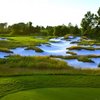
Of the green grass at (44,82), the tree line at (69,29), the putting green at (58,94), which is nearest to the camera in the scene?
the putting green at (58,94)

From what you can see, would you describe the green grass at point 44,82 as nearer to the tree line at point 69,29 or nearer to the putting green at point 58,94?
the putting green at point 58,94

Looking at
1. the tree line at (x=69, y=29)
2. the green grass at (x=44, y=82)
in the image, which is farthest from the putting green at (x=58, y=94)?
the tree line at (x=69, y=29)

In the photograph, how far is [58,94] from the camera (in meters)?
12.8

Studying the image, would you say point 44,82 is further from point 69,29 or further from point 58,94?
point 69,29

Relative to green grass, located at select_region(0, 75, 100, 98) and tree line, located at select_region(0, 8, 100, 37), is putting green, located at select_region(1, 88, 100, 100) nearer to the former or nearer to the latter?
green grass, located at select_region(0, 75, 100, 98)

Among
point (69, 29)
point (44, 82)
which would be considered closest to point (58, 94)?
point (44, 82)

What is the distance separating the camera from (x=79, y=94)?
12922 mm

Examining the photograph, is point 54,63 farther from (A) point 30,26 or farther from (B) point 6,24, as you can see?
(B) point 6,24

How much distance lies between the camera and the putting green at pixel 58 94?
1221 cm

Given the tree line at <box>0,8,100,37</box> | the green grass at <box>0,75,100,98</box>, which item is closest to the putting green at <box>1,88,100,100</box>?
the green grass at <box>0,75,100,98</box>

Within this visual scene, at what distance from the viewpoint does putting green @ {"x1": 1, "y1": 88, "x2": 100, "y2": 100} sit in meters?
12.2

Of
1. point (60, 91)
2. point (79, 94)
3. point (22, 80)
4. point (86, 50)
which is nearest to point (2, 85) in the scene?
point (22, 80)

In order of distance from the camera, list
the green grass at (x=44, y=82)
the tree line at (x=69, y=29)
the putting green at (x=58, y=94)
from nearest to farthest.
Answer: the putting green at (x=58, y=94) → the green grass at (x=44, y=82) → the tree line at (x=69, y=29)

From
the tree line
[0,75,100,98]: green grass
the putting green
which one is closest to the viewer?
the putting green
